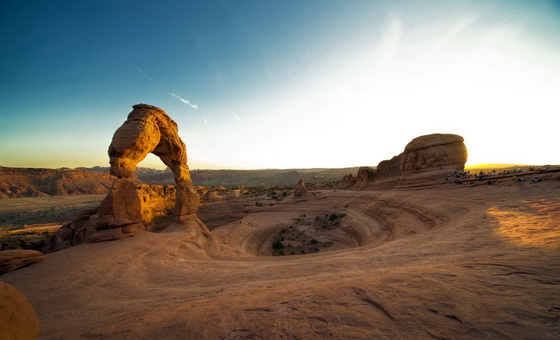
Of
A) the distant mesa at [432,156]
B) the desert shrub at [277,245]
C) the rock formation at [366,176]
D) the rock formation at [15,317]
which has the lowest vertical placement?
the desert shrub at [277,245]

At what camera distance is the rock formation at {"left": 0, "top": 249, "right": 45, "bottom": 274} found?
19.1 feet

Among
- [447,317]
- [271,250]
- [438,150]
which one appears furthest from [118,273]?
[438,150]

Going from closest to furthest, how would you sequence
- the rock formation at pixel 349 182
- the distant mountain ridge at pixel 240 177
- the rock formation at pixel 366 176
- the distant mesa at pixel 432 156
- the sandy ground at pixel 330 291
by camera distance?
the sandy ground at pixel 330 291, the distant mesa at pixel 432 156, the rock formation at pixel 366 176, the rock formation at pixel 349 182, the distant mountain ridge at pixel 240 177

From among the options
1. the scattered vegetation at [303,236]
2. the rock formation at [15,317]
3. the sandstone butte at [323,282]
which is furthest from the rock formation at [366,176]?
the rock formation at [15,317]

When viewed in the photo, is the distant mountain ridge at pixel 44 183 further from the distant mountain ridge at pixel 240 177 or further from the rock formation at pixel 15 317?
Result: the rock formation at pixel 15 317

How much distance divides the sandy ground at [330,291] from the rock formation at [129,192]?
135cm

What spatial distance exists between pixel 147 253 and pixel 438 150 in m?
26.3

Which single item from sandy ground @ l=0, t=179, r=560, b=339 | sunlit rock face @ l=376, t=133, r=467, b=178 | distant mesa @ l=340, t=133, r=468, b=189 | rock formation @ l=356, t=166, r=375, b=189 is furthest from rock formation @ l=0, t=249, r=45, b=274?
rock formation @ l=356, t=166, r=375, b=189

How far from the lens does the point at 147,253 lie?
25.1 ft

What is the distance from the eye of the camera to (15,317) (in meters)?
2.14

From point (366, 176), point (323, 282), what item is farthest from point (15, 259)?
point (366, 176)

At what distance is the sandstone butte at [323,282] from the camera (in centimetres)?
196

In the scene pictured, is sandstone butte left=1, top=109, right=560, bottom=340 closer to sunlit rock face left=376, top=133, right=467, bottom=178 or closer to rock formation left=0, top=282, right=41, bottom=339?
rock formation left=0, top=282, right=41, bottom=339

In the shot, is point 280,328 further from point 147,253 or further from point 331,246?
point 331,246
